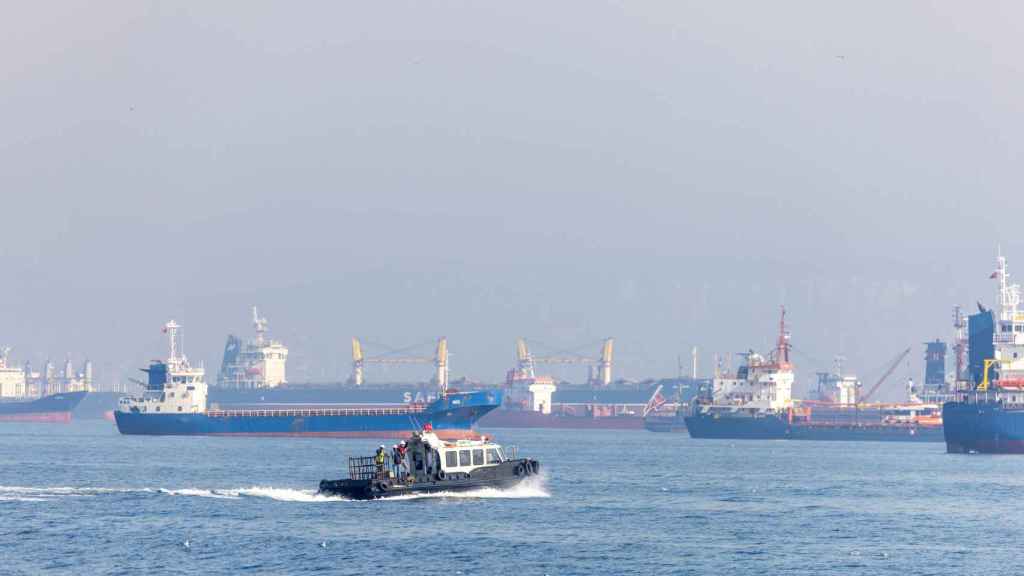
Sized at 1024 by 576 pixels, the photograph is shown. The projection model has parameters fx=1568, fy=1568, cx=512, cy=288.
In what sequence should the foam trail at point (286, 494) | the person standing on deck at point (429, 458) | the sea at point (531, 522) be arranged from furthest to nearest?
the foam trail at point (286, 494) → the person standing on deck at point (429, 458) → the sea at point (531, 522)

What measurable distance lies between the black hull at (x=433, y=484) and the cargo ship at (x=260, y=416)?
78444 mm

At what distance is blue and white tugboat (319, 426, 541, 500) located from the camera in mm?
71938

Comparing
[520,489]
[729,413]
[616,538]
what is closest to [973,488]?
[520,489]

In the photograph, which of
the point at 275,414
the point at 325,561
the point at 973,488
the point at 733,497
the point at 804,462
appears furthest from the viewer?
the point at 275,414

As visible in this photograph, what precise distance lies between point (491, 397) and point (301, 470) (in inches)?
2345

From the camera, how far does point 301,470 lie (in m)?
101

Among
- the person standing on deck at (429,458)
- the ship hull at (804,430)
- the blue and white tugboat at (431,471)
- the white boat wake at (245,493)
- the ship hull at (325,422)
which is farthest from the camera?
the ship hull at (804,430)

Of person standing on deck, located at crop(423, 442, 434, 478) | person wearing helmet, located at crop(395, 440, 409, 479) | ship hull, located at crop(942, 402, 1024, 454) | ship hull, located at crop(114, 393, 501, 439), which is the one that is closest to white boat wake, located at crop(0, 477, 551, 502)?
person standing on deck, located at crop(423, 442, 434, 478)

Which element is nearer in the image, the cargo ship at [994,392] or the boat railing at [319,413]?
the cargo ship at [994,392]

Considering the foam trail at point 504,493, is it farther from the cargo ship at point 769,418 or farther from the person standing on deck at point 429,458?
the cargo ship at point 769,418

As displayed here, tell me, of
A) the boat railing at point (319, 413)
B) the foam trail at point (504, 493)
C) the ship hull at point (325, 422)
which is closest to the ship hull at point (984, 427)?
the ship hull at point (325, 422)

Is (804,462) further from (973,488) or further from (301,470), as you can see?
(301,470)

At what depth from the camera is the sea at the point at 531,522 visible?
5547cm

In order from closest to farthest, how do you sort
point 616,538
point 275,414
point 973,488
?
point 616,538, point 973,488, point 275,414
